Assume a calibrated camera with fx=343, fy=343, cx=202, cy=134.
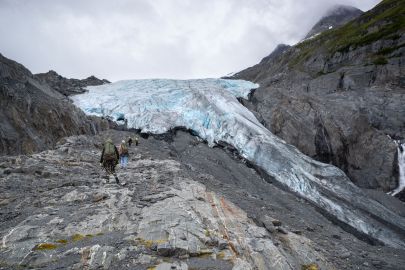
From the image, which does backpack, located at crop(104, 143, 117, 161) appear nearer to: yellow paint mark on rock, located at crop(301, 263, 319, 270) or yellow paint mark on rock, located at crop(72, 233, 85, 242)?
yellow paint mark on rock, located at crop(72, 233, 85, 242)

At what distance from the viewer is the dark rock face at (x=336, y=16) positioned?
145 meters

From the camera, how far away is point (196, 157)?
1114 inches

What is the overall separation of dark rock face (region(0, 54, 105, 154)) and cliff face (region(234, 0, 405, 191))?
22402mm

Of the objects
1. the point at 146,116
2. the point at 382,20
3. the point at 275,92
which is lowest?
the point at 146,116

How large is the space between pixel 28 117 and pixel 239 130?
19.0 m

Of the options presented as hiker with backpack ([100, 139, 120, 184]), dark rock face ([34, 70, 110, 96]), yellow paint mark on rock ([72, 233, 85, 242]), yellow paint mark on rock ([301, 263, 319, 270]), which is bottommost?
yellow paint mark on rock ([301, 263, 319, 270])

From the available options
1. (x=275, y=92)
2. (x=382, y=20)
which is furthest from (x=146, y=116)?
(x=382, y=20)

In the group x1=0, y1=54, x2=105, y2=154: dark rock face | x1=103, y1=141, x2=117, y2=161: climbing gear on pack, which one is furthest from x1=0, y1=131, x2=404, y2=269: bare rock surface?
x1=0, y1=54, x2=105, y2=154: dark rock face

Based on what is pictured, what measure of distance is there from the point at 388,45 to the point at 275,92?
726 inches

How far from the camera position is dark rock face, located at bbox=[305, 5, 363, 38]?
145125mm

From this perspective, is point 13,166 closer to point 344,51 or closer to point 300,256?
point 300,256

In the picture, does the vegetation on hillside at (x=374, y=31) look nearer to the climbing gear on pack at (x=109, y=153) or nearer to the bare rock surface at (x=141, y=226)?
the bare rock surface at (x=141, y=226)

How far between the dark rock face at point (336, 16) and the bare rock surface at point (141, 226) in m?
143

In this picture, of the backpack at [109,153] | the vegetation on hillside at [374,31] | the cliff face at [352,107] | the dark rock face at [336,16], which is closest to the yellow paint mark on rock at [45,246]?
the backpack at [109,153]
